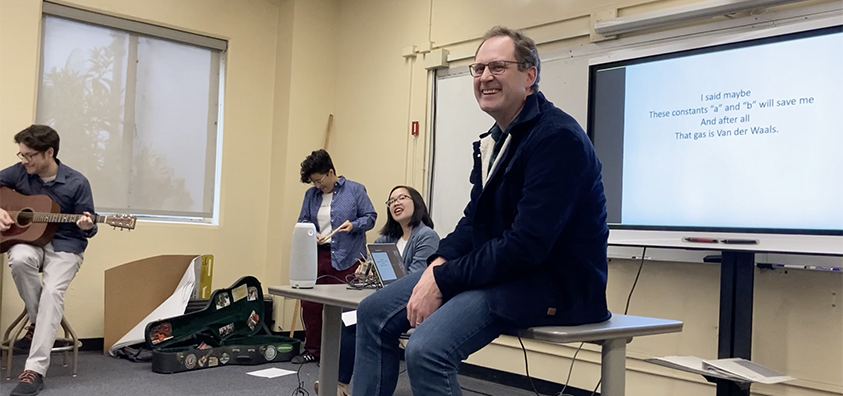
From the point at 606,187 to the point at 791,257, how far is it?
0.81 m

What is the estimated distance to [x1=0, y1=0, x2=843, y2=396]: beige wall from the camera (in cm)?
320

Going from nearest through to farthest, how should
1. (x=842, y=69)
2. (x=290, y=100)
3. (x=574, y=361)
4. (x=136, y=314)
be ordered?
(x=842, y=69) → (x=574, y=361) → (x=136, y=314) → (x=290, y=100)

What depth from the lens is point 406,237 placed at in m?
3.34

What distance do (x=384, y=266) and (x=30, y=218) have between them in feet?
6.60

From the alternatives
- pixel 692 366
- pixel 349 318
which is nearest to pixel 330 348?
pixel 349 318

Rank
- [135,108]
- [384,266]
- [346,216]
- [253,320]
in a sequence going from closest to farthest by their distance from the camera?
[384,266]
[346,216]
[253,320]
[135,108]

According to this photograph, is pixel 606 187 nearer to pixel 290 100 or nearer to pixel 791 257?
pixel 791 257

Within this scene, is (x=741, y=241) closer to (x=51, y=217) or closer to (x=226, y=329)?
(x=226, y=329)

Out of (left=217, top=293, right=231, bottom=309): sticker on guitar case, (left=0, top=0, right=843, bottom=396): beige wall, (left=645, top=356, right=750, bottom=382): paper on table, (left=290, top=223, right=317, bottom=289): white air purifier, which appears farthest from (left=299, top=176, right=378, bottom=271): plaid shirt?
(left=645, top=356, right=750, bottom=382): paper on table

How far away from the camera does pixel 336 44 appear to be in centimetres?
524

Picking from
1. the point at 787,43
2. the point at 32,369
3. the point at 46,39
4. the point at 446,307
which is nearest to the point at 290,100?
the point at 46,39

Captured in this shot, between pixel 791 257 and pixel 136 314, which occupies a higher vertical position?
pixel 791 257

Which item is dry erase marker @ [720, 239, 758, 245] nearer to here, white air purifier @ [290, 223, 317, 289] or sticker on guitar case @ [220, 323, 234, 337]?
white air purifier @ [290, 223, 317, 289]

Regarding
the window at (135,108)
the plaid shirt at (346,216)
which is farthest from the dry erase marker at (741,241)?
the window at (135,108)
